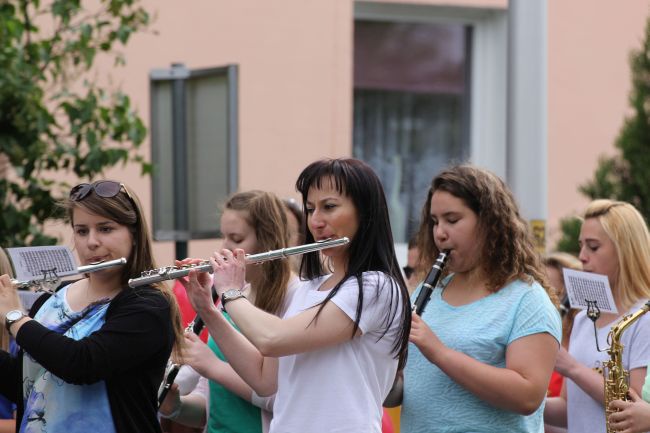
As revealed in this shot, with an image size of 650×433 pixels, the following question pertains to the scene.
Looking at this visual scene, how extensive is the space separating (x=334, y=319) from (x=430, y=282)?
77cm

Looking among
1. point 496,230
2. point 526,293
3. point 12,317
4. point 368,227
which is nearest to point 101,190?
point 12,317

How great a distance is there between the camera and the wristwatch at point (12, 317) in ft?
12.1

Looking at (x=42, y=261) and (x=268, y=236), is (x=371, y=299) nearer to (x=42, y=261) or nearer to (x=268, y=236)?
(x=42, y=261)

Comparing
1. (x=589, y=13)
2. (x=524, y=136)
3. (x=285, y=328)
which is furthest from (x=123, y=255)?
(x=589, y=13)

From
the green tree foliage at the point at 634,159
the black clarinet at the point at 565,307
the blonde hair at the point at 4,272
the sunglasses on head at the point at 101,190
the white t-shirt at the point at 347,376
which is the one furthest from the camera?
the green tree foliage at the point at 634,159

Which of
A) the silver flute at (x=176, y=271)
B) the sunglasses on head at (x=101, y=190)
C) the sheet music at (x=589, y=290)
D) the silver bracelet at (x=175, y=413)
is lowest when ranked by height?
the silver bracelet at (x=175, y=413)

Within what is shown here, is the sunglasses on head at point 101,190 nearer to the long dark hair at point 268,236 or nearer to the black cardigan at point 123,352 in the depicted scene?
the black cardigan at point 123,352

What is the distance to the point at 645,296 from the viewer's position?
4.96m

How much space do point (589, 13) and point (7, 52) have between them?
5747 millimetres

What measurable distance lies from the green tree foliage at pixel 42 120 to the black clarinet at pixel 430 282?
7.96ft

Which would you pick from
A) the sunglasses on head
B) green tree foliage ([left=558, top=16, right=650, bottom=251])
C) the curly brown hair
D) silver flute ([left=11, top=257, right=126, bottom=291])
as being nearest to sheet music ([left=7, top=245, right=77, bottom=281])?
silver flute ([left=11, top=257, right=126, bottom=291])

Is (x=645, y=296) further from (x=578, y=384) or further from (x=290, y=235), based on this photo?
(x=290, y=235)

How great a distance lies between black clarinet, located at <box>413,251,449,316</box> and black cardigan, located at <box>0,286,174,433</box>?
864mm

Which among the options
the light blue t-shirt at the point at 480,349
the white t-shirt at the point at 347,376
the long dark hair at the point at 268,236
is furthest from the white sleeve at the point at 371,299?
the long dark hair at the point at 268,236
